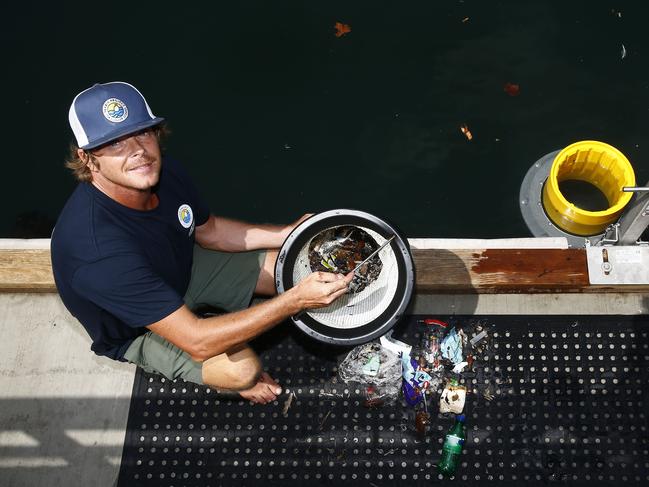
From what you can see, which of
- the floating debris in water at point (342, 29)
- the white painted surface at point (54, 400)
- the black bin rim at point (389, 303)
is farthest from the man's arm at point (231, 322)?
the floating debris in water at point (342, 29)

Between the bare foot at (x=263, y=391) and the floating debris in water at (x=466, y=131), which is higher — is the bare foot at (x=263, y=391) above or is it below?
below

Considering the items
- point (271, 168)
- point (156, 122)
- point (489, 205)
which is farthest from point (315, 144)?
point (156, 122)

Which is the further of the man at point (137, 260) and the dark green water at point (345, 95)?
the dark green water at point (345, 95)

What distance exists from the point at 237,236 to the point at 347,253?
61cm

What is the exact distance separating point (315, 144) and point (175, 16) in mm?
1348

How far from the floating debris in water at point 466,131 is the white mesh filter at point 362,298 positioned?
1.83 m

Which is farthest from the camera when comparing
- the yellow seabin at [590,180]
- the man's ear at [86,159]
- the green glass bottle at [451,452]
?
the yellow seabin at [590,180]

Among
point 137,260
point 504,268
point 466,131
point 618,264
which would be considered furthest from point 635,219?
point 137,260

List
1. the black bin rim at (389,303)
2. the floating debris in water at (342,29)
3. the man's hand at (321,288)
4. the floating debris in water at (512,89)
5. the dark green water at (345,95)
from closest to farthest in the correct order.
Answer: the man's hand at (321,288) < the black bin rim at (389,303) < the dark green water at (345,95) < the floating debris in water at (512,89) < the floating debris in water at (342,29)

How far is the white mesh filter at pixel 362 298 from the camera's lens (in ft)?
7.78

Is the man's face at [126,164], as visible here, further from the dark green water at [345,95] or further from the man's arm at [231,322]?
the dark green water at [345,95]

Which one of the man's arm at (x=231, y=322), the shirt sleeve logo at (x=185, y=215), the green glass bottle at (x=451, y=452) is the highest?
the shirt sleeve logo at (x=185, y=215)

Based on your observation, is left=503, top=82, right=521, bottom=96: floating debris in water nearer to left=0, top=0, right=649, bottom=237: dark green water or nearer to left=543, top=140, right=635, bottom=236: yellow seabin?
left=0, top=0, right=649, bottom=237: dark green water

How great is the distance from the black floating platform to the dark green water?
107 centimetres
